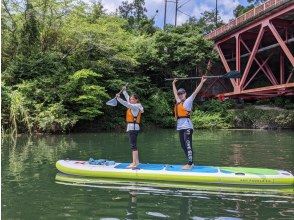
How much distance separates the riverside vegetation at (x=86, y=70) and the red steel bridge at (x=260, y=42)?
73.1 inches

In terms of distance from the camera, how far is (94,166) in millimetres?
10570

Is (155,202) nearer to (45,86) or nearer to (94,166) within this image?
(94,166)

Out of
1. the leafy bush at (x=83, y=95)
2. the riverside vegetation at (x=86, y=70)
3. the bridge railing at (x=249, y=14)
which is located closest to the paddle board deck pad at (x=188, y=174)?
the riverside vegetation at (x=86, y=70)

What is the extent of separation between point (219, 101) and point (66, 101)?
593 inches

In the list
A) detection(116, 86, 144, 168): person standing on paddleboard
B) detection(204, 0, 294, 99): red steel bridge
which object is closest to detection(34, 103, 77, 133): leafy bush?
detection(204, 0, 294, 99): red steel bridge

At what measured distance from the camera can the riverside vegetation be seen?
2662 cm

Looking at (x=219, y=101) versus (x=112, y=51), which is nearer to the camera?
Answer: (x=112, y=51)

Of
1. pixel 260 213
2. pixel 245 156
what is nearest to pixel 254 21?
pixel 245 156

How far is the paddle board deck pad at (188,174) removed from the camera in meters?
9.41

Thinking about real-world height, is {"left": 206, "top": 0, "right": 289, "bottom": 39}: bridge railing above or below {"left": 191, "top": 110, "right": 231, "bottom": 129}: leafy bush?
above

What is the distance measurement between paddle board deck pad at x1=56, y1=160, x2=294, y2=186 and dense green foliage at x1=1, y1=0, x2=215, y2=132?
13.7 m

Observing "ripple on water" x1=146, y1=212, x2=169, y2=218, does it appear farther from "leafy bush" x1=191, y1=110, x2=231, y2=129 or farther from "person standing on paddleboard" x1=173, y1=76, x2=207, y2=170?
"leafy bush" x1=191, y1=110, x2=231, y2=129

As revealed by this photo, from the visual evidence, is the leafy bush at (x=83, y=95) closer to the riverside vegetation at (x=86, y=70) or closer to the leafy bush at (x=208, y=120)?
the riverside vegetation at (x=86, y=70)

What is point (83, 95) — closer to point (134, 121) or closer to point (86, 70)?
point (86, 70)
